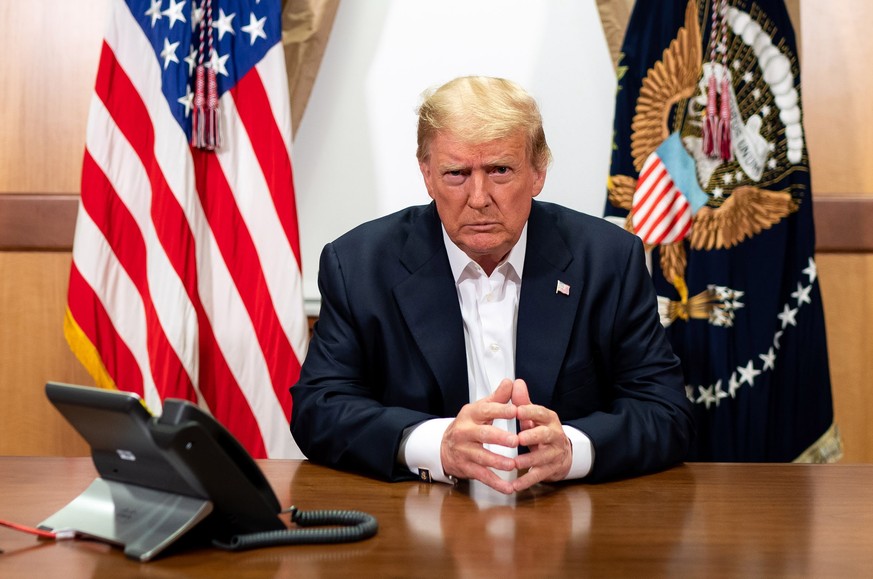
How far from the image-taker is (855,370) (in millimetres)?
3566

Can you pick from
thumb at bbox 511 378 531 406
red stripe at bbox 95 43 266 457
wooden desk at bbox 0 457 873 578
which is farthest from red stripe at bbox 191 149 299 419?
thumb at bbox 511 378 531 406

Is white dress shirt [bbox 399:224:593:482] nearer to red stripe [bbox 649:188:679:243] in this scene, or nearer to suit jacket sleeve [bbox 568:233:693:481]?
suit jacket sleeve [bbox 568:233:693:481]

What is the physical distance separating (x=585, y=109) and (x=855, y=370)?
1384 millimetres

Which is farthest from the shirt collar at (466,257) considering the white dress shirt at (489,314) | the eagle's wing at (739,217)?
the eagle's wing at (739,217)

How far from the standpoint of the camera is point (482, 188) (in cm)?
207

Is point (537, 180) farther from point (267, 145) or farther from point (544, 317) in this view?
point (267, 145)

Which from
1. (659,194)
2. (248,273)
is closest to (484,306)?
(659,194)

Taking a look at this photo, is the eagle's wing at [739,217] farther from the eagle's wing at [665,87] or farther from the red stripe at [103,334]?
the red stripe at [103,334]

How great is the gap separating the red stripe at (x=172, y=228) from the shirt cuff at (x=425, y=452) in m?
1.54

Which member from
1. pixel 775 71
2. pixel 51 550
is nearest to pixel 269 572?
pixel 51 550

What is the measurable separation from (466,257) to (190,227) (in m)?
1.29

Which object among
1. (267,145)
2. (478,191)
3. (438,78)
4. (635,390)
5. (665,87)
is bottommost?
(635,390)

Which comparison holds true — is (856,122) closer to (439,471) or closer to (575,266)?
(575,266)

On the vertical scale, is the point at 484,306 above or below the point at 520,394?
above
